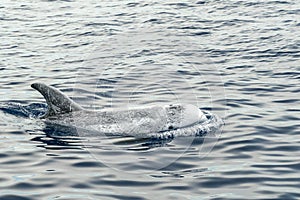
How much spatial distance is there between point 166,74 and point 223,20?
355 inches

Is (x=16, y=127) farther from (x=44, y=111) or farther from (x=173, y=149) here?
(x=173, y=149)

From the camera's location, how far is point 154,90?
2034 cm

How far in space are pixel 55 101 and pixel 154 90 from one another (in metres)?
4.59

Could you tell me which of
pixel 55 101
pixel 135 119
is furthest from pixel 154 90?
pixel 55 101

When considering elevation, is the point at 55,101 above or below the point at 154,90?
above

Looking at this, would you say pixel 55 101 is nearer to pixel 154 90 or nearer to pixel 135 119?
pixel 135 119

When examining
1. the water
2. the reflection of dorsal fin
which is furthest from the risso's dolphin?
the water

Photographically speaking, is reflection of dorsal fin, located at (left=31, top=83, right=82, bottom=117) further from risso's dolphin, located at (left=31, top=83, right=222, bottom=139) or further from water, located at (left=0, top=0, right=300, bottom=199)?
water, located at (left=0, top=0, right=300, bottom=199)

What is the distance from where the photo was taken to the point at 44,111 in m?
17.8

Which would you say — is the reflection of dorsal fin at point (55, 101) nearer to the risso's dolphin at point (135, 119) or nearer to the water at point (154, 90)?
the risso's dolphin at point (135, 119)

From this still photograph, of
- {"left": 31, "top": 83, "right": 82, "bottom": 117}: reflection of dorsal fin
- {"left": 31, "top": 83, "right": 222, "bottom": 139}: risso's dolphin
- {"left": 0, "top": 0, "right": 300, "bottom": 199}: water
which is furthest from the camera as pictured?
{"left": 31, "top": 83, "right": 82, "bottom": 117}: reflection of dorsal fin

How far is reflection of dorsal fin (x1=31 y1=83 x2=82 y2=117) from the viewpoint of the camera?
16.2 meters

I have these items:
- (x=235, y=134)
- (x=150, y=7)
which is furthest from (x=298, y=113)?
(x=150, y=7)

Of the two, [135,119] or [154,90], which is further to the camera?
[154,90]
